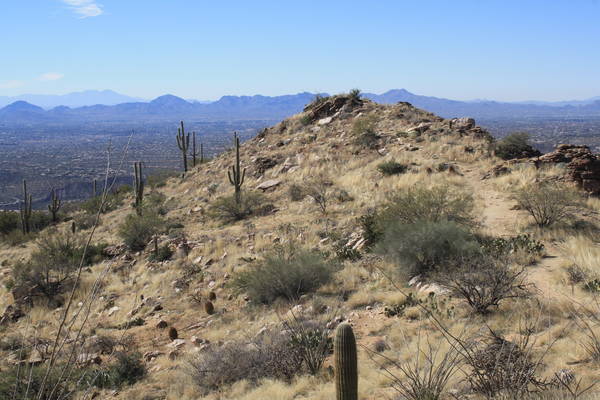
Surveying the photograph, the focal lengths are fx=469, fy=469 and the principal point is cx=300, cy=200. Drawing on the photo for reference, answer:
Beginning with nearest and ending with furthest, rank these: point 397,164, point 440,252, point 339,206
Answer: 1. point 440,252
2. point 339,206
3. point 397,164

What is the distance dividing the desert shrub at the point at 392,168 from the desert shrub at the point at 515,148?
13.8ft

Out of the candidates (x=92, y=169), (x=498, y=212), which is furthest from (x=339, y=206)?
(x=92, y=169)

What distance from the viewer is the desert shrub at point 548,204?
11195 mm

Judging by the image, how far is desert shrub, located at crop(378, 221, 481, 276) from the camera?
928 centimetres

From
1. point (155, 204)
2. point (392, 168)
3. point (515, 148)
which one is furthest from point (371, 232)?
point (155, 204)

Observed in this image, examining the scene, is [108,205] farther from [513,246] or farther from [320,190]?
[513,246]

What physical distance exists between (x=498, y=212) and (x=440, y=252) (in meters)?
4.53

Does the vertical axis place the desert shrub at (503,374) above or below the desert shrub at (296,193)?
above

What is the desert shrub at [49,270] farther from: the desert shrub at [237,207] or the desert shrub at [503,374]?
the desert shrub at [503,374]

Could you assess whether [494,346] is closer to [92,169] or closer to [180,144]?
[180,144]

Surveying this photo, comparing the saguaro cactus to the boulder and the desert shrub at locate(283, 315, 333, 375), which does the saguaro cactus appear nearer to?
the desert shrub at locate(283, 315, 333, 375)

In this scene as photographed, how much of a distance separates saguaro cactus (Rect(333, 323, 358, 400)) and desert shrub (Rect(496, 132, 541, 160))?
17.1 m

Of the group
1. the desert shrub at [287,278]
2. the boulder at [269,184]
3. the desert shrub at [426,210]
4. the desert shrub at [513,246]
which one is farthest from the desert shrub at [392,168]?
the desert shrub at [287,278]

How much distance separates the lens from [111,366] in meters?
7.80
